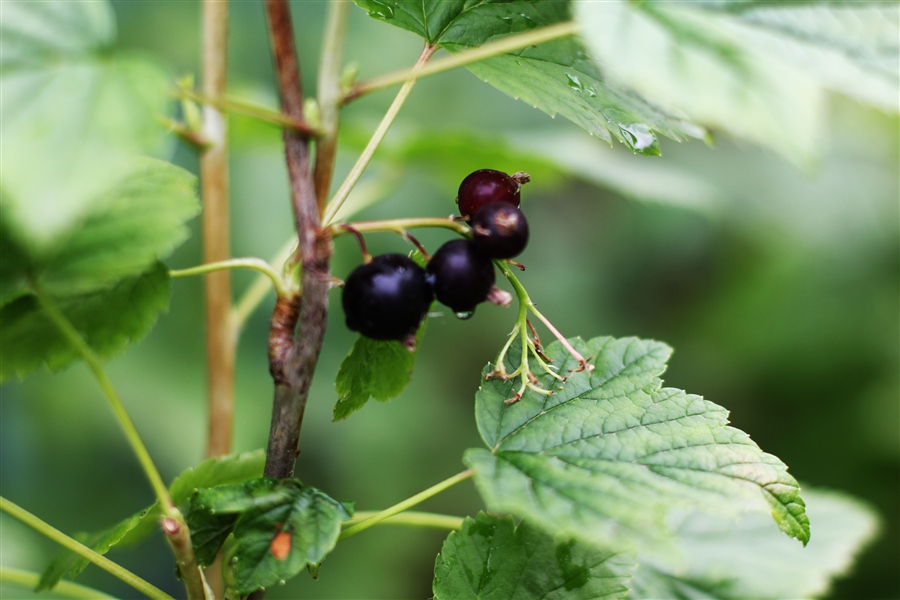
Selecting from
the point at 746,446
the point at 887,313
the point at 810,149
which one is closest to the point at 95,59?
the point at 810,149

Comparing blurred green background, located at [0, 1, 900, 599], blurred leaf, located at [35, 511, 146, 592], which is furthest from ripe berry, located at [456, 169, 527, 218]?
blurred green background, located at [0, 1, 900, 599]

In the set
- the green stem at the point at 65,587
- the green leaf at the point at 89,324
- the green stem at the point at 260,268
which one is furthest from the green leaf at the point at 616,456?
→ the green stem at the point at 65,587

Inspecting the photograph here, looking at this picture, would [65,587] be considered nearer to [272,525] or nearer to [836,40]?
[272,525]

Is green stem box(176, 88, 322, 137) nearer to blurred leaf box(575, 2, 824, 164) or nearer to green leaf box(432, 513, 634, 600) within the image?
blurred leaf box(575, 2, 824, 164)

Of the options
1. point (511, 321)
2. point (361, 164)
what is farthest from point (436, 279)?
point (511, 321)

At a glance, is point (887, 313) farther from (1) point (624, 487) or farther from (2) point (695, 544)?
(1) point (624, 487)

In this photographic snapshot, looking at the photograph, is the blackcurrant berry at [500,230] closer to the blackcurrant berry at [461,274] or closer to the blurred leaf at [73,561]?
the blackcurrant berry at [461,274]

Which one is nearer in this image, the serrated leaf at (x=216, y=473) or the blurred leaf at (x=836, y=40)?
the blurred leaf at (x=836, y=40)
